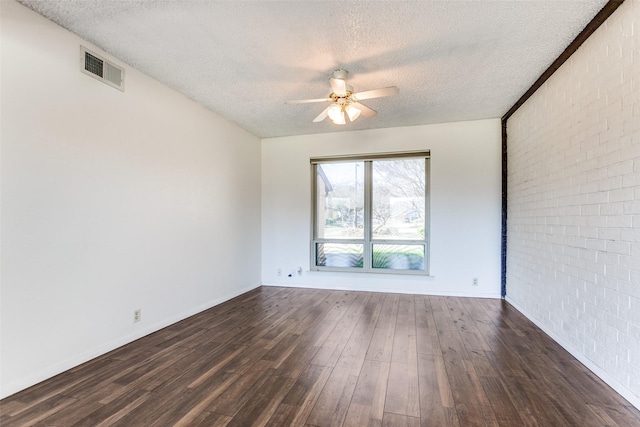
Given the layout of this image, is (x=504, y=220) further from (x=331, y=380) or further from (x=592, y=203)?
(x=331, y=380)

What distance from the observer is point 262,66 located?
290 cm

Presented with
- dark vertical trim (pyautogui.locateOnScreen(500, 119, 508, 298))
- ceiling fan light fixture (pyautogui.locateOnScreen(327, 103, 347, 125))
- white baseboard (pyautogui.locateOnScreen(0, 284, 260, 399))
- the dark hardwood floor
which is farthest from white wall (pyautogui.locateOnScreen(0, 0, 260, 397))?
dark vertical trim (pyautogui.locateOnScreen(500, 119, 508, 298))

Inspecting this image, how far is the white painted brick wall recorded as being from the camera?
194 centimetres

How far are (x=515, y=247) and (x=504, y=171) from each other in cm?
114

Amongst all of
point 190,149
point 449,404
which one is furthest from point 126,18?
point 449,404

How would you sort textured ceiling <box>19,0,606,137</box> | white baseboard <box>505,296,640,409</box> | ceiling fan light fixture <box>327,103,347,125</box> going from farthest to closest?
ceiling fan light fixture <box>327,103,347,125</box>
textured ceiling <box>19,0,606,137</box>
white baseboard <box>505,296,640,409</box>

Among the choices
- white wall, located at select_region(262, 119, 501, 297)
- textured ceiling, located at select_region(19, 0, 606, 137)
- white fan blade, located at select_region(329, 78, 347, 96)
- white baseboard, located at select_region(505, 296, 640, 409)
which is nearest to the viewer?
white baseboard, located at select_region(505, 296, 640, 409)

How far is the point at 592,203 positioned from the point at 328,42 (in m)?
2.52

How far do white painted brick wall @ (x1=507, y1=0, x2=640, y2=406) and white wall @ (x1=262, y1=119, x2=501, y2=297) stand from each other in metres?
0.90

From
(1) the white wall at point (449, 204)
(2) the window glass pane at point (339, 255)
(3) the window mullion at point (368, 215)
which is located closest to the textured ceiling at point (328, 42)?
(1) the white wall at point (449, 204)

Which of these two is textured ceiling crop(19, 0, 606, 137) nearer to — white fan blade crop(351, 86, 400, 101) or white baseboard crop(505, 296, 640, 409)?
white fan blade crop(351, 86, 400, 101)

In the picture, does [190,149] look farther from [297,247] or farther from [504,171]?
[504,171]

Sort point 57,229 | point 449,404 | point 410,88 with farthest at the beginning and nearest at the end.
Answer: point 410,88, point 57,229, point 449,404

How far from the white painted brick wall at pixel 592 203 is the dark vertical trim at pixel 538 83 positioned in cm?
5
